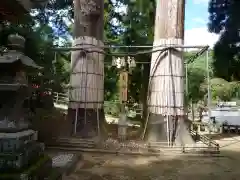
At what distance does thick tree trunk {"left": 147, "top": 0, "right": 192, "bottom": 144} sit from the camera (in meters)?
10.4

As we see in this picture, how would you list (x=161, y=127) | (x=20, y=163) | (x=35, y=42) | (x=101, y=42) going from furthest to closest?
(x=101, y=42) < (x=161, y=127) < (x=35, y=42) < (x=20, y=163)

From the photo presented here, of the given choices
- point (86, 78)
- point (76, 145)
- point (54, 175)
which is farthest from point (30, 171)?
point (86, 78)

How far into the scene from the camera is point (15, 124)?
4.94 m

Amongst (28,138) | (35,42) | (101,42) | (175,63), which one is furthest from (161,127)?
(28,138)

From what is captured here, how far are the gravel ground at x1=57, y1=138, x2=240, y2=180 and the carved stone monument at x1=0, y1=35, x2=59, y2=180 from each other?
178 centimetres

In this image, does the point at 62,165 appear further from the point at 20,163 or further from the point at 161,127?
the point at 161,127

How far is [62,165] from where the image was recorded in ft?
23.0

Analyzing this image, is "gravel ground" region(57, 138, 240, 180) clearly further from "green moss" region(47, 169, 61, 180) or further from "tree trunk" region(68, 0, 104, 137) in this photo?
"tree trunk" region(68, 0, 104, 137)

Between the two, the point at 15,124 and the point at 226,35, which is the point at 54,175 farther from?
the point at 226,35

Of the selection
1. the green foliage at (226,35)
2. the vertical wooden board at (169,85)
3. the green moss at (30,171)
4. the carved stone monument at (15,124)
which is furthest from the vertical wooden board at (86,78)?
the green foliage at (226,35)

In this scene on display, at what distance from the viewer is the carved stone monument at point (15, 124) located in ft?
15.0

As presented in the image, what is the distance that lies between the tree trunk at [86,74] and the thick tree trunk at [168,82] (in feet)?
7.04

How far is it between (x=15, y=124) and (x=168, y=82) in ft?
21.8

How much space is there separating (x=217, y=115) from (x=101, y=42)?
381 inches
